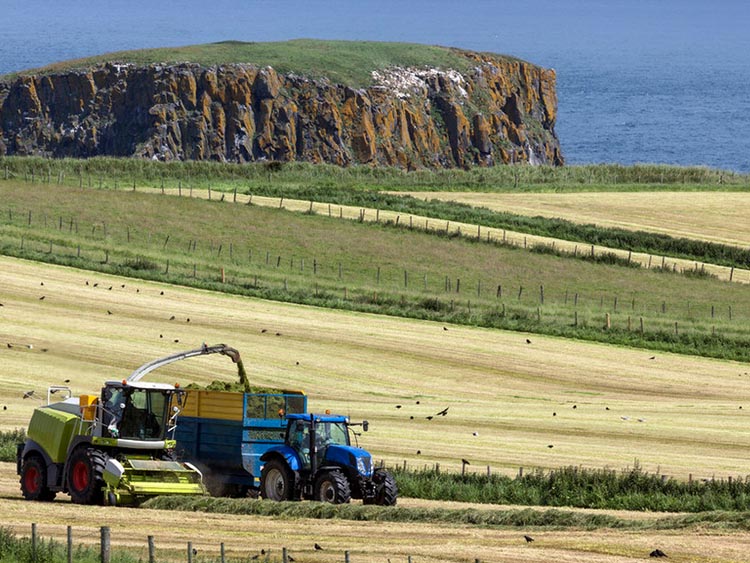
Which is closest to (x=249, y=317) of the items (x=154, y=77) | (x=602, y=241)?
(x=602, y=241)

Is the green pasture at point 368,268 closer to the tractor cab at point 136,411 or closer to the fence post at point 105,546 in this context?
the tractor cab at point 136,411

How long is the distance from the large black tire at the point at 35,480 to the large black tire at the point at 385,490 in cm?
629

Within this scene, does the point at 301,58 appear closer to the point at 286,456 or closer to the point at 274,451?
the point at 274,451

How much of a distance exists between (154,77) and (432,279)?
337ft

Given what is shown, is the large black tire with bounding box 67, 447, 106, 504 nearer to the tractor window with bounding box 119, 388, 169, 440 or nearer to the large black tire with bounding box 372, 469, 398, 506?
the tractor window with bounding box 119, 388, 169, 440

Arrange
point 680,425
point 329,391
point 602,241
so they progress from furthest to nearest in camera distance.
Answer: point 602,241
point 329,391
point 680,425

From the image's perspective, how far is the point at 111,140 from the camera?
16900cm

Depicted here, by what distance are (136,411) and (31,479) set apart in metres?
2.54

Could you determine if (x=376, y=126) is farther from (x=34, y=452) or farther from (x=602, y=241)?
(x=34, y=452)

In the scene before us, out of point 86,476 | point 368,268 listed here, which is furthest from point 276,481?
point 368,268

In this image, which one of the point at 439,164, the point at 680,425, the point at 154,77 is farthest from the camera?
the point at 439,164

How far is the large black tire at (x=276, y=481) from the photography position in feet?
98.4

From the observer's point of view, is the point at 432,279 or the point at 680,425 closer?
the point at 680,425

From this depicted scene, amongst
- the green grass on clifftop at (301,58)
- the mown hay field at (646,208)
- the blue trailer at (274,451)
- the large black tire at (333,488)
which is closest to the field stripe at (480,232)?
the mown hay field at (646,208)
